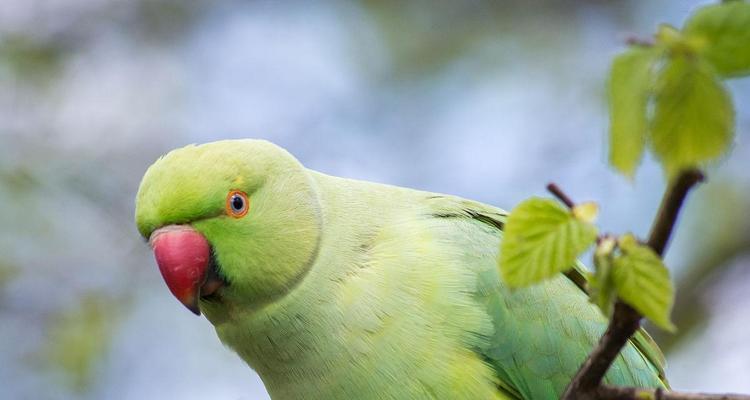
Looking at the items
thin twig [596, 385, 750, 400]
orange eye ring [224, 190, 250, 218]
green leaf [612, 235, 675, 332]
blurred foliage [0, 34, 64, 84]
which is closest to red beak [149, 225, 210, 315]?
orange eye ring [224, 190, 250, 218]

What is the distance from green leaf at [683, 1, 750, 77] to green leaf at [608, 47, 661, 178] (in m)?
0.08

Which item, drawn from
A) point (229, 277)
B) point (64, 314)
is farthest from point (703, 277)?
point (64, 314)

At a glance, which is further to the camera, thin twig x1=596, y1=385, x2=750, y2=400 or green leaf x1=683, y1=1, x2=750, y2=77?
thin twig x1=596, y1=385, x2=750, y2=400

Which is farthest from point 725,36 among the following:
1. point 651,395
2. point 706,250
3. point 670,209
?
point 706,250

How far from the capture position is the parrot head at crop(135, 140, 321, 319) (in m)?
3.12

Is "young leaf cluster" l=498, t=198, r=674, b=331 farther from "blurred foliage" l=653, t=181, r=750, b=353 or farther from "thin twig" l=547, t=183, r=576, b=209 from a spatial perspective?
"blurred foliage" l=653, t=181, r=750, b=353

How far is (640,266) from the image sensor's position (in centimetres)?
167

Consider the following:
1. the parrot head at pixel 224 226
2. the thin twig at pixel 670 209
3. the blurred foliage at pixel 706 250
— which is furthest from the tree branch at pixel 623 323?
the blurred foliage at pixel 706 250

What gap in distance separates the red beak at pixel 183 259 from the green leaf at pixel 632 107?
5.93ft

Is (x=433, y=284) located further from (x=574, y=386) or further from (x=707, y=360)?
(x=707, y=360)

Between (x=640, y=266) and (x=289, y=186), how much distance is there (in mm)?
1877

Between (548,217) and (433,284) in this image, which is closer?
(548,217)

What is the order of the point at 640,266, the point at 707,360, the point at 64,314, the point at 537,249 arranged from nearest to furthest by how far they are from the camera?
the point at 640,266, the point at 537,249, the point at 707,360, the point at 64,314

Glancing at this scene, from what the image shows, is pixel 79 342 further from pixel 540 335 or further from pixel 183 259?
pixel 540 335
